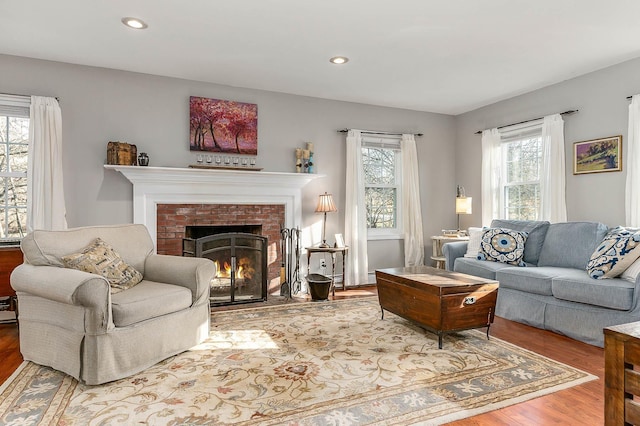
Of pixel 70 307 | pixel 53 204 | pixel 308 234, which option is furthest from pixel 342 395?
pixel 53 204

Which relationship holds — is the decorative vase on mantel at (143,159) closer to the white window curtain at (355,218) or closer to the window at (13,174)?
the window at (13,174)

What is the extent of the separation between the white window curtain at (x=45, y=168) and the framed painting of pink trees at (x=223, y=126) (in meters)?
1.27

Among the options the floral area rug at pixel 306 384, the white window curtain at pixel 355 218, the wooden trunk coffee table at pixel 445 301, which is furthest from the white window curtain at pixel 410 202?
the floral area rug at pixel 306 384

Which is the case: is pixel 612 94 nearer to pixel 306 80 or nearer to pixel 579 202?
pixel 579 202

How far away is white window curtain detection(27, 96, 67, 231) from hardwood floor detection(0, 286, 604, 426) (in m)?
1.00

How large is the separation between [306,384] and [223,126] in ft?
10.4

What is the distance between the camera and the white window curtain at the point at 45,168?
145 inches

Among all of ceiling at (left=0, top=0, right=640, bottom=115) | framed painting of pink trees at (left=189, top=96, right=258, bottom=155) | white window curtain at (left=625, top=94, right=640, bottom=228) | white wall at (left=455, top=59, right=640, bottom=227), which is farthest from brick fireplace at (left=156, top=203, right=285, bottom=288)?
white window curtain at (left=625, top=94, right=640, bottom=228)

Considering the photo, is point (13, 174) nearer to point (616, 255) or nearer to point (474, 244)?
point (474, 244)

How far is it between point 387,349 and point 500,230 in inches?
84.8

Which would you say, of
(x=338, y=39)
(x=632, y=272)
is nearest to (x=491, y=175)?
(x=632, y=272)

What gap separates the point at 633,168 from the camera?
12.2 ft

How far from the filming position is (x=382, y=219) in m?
5.63

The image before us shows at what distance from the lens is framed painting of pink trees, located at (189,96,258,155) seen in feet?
14.4
